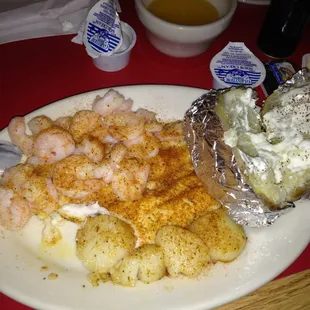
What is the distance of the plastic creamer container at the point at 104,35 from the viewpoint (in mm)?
1348

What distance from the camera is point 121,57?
1.41 meters

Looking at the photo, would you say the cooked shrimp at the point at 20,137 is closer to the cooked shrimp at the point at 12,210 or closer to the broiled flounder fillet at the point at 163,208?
the cooked shrimp at the point at 12,210

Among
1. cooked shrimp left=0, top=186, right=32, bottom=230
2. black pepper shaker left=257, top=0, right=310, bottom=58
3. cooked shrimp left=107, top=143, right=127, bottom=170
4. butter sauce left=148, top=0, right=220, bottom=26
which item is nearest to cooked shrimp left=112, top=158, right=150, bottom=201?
cooked shrimp left=107, top=143, right=127, bottom=170

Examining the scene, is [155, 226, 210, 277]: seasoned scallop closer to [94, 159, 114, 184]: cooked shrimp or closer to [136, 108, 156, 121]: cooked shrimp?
[94, 159, 114, 184]: cooked shrimp

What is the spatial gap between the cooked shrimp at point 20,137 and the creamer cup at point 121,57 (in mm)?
422

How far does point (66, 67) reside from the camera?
149 cm

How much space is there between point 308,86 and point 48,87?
0.89 meters

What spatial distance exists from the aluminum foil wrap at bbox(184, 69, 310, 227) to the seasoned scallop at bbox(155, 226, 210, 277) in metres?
0.13

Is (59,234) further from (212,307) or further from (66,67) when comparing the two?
(66,67)

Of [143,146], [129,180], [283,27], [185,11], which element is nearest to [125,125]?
[143,146]

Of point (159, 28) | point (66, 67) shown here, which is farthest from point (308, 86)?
point (66, 67)

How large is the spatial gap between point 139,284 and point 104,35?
0.84 meters

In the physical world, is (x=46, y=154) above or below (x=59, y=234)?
above

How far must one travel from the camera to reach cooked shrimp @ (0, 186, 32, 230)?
3.30ft
